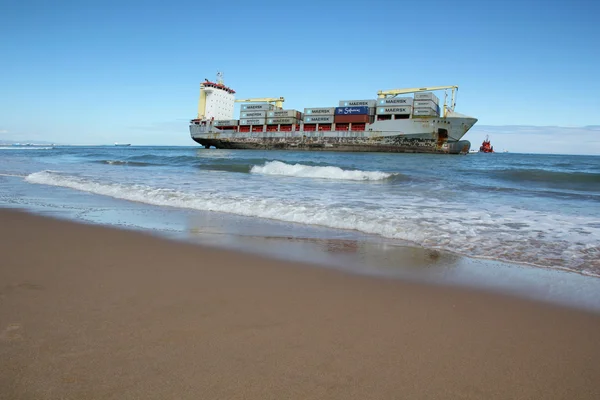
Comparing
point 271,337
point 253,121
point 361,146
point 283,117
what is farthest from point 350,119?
point 271,337

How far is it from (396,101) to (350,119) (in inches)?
239

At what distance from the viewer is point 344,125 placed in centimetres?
4756

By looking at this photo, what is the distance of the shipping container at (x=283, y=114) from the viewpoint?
50844 mm

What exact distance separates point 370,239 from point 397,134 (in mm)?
41095

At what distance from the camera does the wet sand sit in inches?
57.3

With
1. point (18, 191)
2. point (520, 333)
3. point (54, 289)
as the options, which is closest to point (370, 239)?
point (520, 333)

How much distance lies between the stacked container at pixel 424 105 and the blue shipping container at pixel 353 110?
6141 millimetres

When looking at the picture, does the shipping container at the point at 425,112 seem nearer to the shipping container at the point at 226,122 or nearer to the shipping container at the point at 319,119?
the shipping container at the point at 319,119

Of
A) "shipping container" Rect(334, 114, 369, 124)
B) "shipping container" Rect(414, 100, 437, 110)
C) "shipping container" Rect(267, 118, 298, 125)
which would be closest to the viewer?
"shipping container" Rect(414, 100, 437, 110)

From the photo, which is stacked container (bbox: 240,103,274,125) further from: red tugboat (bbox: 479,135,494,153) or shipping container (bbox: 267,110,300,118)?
red tugboat (bbox: 479,135,494,153)

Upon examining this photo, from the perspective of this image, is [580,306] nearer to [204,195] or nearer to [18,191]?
[204,195]

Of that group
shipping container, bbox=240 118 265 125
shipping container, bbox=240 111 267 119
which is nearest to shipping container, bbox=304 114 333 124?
shipping container, bbox=240 118 265 125

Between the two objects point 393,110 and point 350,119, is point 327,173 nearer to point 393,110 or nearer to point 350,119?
point 393,110

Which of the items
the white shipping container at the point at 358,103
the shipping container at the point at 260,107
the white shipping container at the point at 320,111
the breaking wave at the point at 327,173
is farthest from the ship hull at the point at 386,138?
the breaking wave at the point at 327,173
